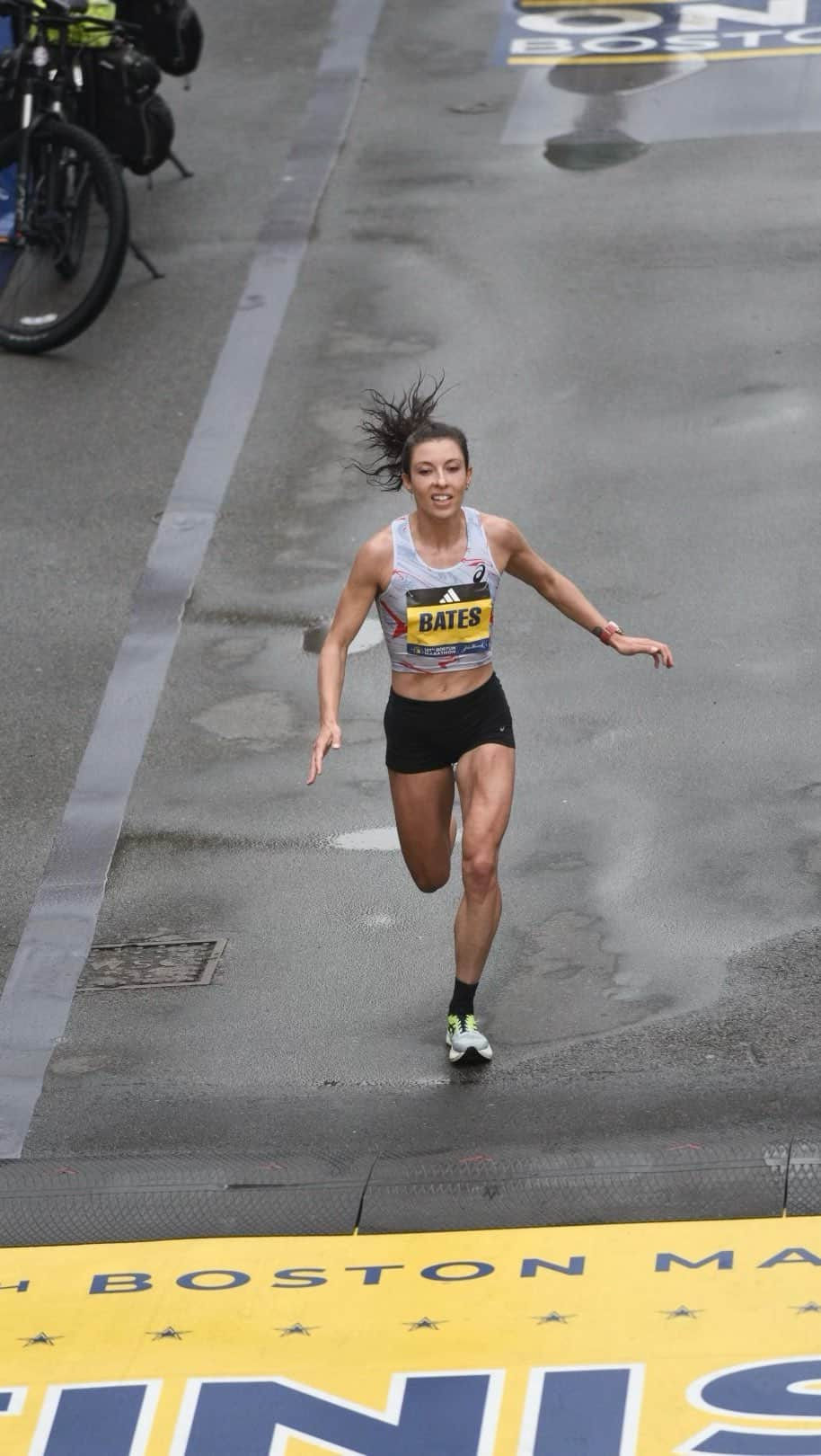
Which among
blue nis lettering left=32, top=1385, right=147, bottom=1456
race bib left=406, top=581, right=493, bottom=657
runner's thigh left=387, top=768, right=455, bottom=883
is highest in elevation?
race bib left=406, top=581, right=493, bottom=657

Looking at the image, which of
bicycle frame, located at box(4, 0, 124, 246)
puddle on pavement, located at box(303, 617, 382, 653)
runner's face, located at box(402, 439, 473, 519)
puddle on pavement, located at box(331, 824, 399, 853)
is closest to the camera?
runner's face, located at box(402, 439, 473, 519)

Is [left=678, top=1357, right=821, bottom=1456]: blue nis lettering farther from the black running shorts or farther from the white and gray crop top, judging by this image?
the white and gray crop top

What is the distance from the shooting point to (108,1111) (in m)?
6.87

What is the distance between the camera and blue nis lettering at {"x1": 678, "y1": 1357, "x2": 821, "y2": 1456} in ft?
16.6

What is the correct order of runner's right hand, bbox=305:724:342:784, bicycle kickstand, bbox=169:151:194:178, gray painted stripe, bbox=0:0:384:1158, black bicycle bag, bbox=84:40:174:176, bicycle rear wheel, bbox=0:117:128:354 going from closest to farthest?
1. runner's right hand, bbox=305:724:342:784
2. gray painted stripe, bbox=0:0:384:1158
3. bicycle rear wheel, bbox=0:117:128:354
4. black bicycle bag, bbox=84:40:174:176
5. bicycle kickstand, bbox=169:151:194:178

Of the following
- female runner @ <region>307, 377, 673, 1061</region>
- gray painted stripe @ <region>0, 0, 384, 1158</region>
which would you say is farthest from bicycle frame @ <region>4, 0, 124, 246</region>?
female runner @ <region>307, 377, 673, 1061</region>

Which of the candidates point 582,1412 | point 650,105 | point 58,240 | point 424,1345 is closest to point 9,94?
point 58,240

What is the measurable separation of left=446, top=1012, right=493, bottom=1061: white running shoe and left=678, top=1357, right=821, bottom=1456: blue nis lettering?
1.76 meters

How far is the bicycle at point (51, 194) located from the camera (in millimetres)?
12250

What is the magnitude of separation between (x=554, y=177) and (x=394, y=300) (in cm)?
223

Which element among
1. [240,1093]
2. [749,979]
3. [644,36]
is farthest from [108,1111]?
[644,36]

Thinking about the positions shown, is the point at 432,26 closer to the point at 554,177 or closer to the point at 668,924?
the point at 554,177

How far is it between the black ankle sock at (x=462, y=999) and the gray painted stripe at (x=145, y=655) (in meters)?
1.40

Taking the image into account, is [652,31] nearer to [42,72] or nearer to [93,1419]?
[42,72]
